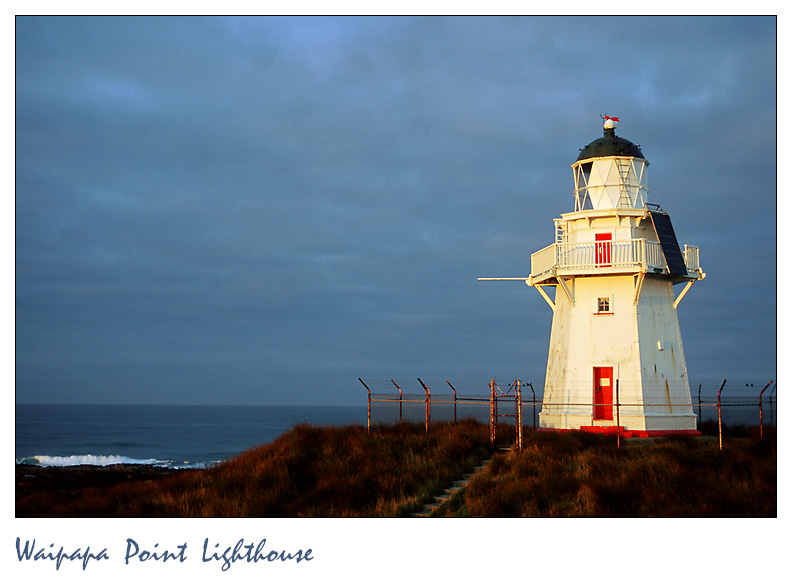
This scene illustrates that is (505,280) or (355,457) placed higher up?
(505,280)

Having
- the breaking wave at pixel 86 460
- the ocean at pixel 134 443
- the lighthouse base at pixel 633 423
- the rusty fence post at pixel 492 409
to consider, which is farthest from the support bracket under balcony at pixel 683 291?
the breaking wave at pixel 86 460

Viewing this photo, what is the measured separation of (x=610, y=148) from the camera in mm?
23906

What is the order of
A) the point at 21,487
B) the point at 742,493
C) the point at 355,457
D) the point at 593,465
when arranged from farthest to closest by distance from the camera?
the point at 21,487, the point at 355,457, the point at 593,465, the point at 742,493

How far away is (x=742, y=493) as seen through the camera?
15.6m

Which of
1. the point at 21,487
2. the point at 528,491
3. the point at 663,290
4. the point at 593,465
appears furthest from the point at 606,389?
the point at 21,487

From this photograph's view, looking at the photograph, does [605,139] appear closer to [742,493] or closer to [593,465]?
[593,465]

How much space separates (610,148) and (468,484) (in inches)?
456

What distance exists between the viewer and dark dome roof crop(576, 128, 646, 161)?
23.8 meters

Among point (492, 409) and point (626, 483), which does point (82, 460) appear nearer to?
point (492, 409)

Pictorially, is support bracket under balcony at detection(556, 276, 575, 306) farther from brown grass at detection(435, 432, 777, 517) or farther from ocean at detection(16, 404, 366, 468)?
ocean at detection(16, 404, 366, 468)

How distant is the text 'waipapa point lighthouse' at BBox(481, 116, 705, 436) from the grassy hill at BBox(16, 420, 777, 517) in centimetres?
133
